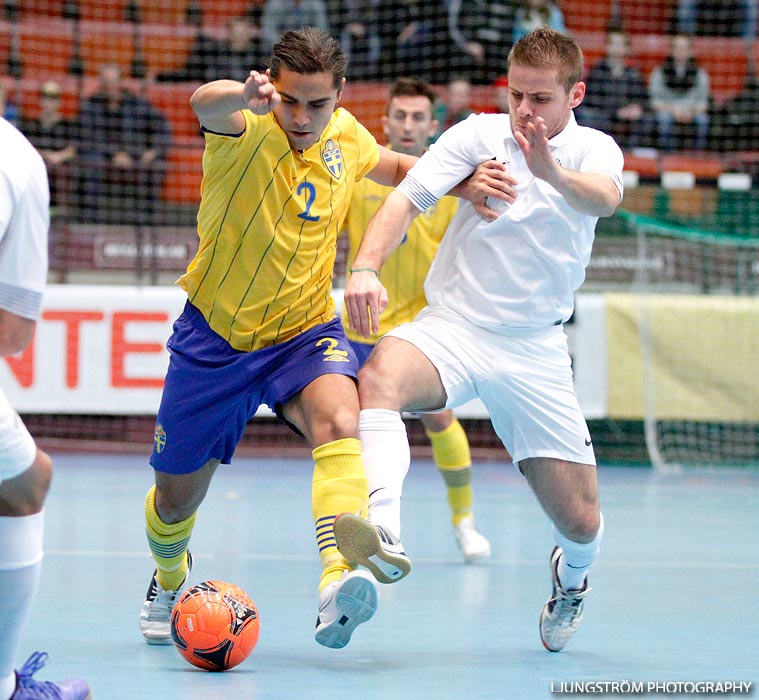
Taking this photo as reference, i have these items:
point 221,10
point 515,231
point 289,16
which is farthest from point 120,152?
point 515,231

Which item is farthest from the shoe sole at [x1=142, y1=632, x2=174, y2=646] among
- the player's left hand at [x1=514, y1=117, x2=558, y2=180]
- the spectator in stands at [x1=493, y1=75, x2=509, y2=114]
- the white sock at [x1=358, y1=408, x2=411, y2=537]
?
the spectator in stands at [x1=493, y1=75, x2=509, y2=114]

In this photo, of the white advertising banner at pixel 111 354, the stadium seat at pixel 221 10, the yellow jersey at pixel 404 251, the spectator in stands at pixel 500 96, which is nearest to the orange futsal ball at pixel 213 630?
the yellow jersey at pixel 404 251

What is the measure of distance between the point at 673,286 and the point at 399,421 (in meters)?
5.99

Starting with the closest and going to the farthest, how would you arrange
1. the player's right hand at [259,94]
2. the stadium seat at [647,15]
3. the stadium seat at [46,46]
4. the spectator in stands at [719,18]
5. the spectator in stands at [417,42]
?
1. the player's right hand at [259,94]
2. the spectator in stands at [417,42]
3. the stadium seat at [46,46]
4. the spectator in stands at [719,18]
5. the stadium seat at [647,15]

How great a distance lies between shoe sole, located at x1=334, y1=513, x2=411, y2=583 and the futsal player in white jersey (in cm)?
43

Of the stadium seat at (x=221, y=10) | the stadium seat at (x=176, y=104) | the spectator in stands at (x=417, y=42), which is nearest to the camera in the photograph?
the spectator in stands at (x=417, y=42)

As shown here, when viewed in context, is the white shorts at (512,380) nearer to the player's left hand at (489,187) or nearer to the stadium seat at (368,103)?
the player's left hand at (489,187)

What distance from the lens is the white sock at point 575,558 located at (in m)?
4.19

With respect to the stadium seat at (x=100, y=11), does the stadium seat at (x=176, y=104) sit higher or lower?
lower

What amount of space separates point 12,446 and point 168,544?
1.55 metres

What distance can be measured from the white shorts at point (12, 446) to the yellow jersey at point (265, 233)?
4.01 ft

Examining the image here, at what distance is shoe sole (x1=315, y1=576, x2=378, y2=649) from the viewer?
3.38m

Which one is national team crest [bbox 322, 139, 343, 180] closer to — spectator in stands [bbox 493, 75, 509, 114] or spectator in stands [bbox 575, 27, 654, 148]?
spectator in stands [bbox 493, 75, 509, 114]

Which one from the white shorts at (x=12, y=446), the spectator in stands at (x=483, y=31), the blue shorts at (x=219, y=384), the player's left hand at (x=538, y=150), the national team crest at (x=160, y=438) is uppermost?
the spectator in stands at (x=483, y=31)
